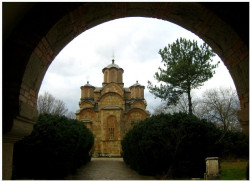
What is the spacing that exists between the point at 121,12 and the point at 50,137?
8.00m

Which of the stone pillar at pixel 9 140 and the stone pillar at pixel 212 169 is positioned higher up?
the stone pillar at pixel 9 140

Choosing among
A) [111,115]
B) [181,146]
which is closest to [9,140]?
[181,146]

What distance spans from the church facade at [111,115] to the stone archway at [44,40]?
987 inches

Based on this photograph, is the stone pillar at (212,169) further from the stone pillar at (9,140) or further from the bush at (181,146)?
the stone pillar at (9,140)

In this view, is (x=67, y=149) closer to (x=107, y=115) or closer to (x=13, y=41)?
(x=13, y=41)

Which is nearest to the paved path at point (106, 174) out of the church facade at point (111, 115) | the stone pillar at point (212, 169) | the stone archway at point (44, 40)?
the stone pillar at point (212, 169)

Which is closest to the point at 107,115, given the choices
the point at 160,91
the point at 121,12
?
the point at 160,91

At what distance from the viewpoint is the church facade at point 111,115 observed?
96.2ft

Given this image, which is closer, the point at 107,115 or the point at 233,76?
the point at 233,76

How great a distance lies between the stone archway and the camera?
9.92 feet

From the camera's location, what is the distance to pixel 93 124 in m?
31.0

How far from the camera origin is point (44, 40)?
3254mm

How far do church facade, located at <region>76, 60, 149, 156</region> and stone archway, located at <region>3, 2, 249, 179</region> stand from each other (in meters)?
25.1

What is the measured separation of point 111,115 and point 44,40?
27.3 metres
